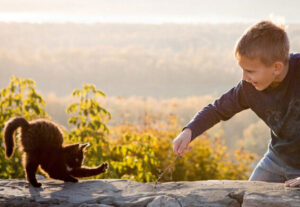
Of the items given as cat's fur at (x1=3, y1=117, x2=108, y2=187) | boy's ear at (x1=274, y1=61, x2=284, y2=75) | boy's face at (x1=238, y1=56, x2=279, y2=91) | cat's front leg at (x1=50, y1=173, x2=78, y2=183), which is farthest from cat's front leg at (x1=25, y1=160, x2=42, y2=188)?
boy's ear at (x1=274, y1=61, x2=284, y2=75)

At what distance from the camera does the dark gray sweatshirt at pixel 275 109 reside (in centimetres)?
304

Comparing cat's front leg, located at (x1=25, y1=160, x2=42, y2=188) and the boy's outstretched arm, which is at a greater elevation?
the boy's outstretched arm

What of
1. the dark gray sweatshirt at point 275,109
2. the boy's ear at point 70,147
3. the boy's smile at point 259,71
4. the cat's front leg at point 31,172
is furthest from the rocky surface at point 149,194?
the boy's smile at point 259,71

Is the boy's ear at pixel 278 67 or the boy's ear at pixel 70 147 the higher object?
the boy's ear at pixel 278 67

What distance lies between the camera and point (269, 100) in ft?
10.3

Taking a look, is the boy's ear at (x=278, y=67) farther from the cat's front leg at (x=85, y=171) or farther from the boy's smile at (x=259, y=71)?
the cat's front leg at (x=85, y=171)

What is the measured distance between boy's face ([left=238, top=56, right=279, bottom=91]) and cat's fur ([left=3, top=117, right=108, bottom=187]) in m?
1.45

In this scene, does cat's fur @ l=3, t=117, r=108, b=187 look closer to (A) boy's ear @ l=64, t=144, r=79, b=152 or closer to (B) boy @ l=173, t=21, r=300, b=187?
(A) boy's ear @ l=64, t=144, r=79, b=152

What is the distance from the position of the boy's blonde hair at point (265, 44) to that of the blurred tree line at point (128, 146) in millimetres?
1854

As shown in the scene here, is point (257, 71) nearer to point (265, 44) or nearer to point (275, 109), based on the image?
point (265, 44)

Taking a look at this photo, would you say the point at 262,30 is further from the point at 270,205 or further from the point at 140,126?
the point at 140,126

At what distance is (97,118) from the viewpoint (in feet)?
16.5

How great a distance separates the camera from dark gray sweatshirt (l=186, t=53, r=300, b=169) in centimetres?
304

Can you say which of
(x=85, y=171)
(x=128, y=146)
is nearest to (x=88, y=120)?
(x=128, y=146)
